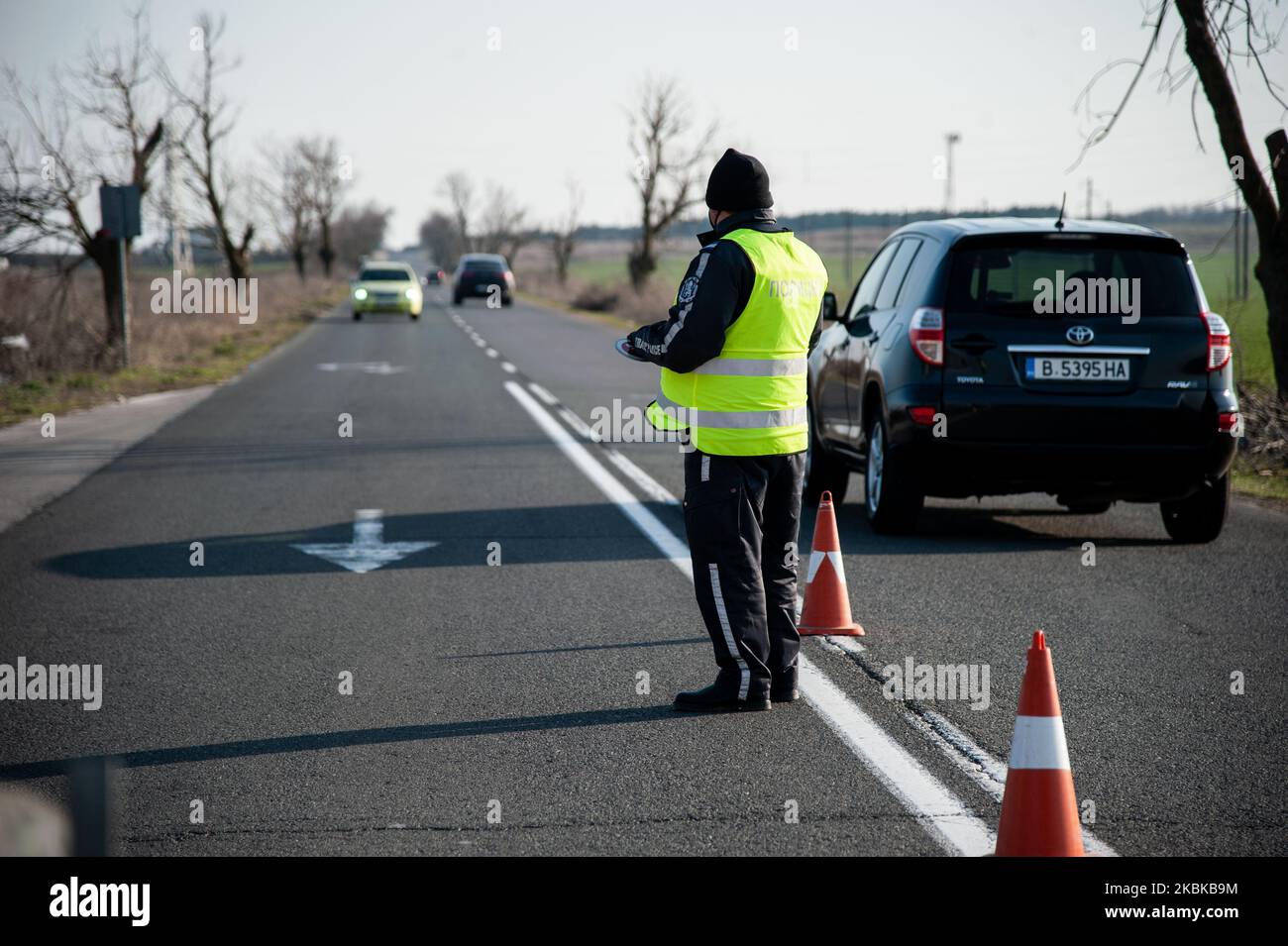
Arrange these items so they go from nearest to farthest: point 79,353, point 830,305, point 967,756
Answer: point 967,756, point 830,305, point 79,353

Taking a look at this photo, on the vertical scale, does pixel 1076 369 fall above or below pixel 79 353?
above

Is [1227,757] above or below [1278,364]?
below

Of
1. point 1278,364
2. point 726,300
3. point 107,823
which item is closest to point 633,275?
point 1278,364

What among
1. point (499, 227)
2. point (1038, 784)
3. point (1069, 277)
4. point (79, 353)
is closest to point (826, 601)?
point (1038, 784)

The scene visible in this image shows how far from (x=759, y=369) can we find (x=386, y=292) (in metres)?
42.3

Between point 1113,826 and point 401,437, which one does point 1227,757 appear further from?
point 401,437

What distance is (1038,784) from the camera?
397 centimetres

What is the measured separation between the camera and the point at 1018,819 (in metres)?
3.96

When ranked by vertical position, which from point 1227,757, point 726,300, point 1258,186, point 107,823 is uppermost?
point 1258,186

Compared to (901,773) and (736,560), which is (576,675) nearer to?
(736,560)

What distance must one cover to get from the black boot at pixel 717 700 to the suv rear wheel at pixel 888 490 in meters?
3.76

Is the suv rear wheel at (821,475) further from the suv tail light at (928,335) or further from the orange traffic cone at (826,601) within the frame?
the orange traffic cone at (826,601)

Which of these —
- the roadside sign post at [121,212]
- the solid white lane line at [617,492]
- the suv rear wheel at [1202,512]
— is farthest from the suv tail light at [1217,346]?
the roadside sign post at [121,212]

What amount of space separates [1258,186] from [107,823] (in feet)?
45.8
